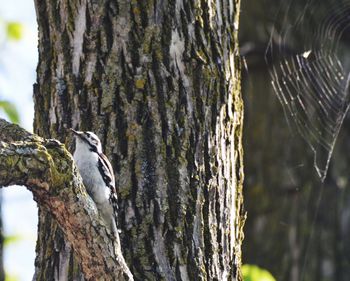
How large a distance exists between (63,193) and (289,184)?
371cm

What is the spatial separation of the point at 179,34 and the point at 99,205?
2.57 ft

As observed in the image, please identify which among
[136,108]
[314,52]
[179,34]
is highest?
[314,52]

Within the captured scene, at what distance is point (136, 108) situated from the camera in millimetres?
3350

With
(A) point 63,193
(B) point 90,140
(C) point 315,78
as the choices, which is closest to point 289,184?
(C) point 315,78

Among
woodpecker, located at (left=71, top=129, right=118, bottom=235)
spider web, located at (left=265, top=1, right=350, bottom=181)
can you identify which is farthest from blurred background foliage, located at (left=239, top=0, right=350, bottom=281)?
woodpecker, located at (left=71, top=129, right=118, bottom=235)

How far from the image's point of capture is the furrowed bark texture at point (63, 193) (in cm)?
262

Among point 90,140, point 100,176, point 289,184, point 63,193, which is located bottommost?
point 63,193

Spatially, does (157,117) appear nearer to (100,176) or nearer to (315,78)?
(100,176)

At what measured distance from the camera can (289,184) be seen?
20.4 ft

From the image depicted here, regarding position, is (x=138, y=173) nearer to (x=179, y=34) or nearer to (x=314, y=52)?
(x=179, y=34)

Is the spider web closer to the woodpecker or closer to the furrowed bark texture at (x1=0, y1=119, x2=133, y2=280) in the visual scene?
the woodpecker

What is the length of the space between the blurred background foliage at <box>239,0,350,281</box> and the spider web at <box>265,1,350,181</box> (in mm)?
18

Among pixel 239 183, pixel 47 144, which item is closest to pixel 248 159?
pixel 239 183

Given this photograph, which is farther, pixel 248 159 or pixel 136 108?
pixel 248 159
